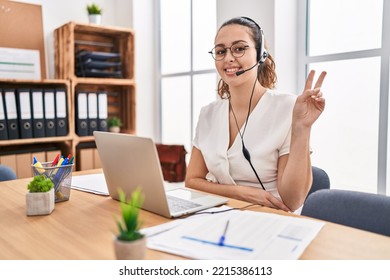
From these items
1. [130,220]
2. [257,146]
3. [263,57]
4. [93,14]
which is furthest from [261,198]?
[93,14]

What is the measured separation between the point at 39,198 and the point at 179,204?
0.40 m

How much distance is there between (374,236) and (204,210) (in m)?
0.43

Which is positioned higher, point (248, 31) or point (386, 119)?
point (248, 31)

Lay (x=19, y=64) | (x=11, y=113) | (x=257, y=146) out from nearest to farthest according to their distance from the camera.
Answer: (x=257, y=146) < (x=11, y=113) < (x=19, y=64)

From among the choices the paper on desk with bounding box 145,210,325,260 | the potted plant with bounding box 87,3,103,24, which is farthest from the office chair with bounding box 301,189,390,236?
the potted plant with bounding box 87,3,103,24

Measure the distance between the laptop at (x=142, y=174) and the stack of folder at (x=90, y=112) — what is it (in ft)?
5.40

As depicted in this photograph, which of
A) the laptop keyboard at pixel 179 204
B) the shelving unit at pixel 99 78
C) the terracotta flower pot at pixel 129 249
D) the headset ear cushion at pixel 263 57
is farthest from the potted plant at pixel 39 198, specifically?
the shelving unit at pixel 99 78

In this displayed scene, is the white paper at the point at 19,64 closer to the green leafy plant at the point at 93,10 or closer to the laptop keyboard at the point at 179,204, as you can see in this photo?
the green leafy plant at the point at 93,10

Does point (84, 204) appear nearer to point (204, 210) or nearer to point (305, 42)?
point (204, 210)

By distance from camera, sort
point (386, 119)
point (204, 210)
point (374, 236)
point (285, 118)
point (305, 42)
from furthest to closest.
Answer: point (305, 42), point (386, 119), point (285, 118), point (204, 210), point (374, 236)

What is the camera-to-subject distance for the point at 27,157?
244 centimetres

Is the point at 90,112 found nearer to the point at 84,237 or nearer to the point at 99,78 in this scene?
the point at 99,78

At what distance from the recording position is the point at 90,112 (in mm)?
2689
